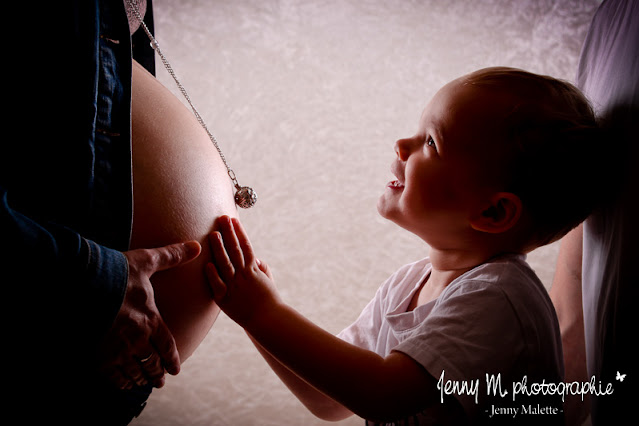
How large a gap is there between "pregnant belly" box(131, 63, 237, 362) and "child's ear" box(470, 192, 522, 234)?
0.33 m

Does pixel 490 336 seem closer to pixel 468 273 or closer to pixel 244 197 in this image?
pixel 468 273

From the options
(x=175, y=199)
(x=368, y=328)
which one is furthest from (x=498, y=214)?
(x=175, y=199)

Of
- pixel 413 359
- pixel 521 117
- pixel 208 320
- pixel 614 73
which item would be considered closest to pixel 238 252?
pixel 208 320

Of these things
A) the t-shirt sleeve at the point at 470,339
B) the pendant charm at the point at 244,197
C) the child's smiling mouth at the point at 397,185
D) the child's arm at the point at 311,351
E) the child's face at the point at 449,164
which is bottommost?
the child's arm at the point at 311,351

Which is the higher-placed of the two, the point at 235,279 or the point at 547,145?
the point at 547,145

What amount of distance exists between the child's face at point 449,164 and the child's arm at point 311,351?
0.19 meters

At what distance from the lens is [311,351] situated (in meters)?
0.53

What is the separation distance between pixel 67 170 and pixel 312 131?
29.1 inches

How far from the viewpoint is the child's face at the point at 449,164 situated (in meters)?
0.58

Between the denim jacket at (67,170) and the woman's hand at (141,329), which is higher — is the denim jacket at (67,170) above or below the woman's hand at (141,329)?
above

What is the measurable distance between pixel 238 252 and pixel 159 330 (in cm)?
13

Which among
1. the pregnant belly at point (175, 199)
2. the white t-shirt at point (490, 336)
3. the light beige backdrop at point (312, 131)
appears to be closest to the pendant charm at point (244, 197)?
the pregnant belly at point (175, 199)

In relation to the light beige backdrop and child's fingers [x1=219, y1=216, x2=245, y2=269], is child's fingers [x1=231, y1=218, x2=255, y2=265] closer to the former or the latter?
child's fingers [x1=219, y1=216, x2=245, y2=269]

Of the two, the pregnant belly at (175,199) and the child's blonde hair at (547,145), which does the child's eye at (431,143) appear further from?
the pregnant belly at (175,199)
